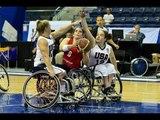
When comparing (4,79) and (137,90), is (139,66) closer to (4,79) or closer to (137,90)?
(137,90)

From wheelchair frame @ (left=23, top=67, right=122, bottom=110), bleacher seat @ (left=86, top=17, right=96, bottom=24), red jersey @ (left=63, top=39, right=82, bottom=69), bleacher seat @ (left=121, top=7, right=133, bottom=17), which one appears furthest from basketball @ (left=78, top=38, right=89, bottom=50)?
bleacher seat @ (left=121, top=7, right=133, bottom=17)

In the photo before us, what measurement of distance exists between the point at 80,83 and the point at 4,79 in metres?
1.82

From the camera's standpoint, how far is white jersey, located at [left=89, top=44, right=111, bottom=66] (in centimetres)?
537

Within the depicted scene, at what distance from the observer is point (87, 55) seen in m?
5.22

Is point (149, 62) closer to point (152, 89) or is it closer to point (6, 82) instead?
point (152, 89)

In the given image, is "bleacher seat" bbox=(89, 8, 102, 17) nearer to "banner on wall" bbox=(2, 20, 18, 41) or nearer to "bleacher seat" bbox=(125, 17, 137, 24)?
"bleacher seat" bbox=(125, 17, 137, 24)

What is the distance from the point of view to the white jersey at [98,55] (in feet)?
17.6

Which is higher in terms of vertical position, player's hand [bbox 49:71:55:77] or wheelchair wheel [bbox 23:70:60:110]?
player's hand [bbox 49:71:55:77]

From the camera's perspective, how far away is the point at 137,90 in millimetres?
6883

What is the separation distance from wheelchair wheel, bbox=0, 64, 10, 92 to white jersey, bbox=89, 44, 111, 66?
144 centimetres
